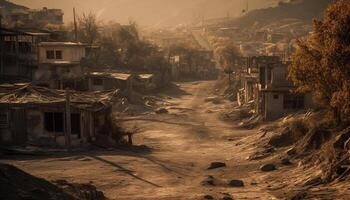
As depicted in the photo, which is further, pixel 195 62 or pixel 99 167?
pixel 195 62

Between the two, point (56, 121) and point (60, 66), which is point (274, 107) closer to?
point (56, 121)

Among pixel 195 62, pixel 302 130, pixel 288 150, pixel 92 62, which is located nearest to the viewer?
pixel 288 150

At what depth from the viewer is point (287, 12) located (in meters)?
170

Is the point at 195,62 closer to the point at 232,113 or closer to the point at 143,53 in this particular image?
the point at 143,53

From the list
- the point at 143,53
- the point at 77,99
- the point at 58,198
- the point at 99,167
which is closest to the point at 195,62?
the point at 143,53

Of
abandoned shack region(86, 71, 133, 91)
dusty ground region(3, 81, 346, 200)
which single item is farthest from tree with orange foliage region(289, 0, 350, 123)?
abandoned shack region(86, 71, 133, 91)

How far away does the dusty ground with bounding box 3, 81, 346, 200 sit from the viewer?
23.8m

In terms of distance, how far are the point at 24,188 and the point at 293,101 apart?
3142 centimetres

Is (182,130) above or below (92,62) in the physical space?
below

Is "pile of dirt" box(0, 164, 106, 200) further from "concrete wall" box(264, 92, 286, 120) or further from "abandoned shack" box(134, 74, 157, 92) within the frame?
"abandoned shack" box(134, 74, 157, 92)

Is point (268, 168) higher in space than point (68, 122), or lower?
lower

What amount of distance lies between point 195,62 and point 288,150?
74940mm

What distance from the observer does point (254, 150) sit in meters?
34.2

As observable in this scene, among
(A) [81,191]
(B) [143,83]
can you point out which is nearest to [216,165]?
(A) [81,191]
